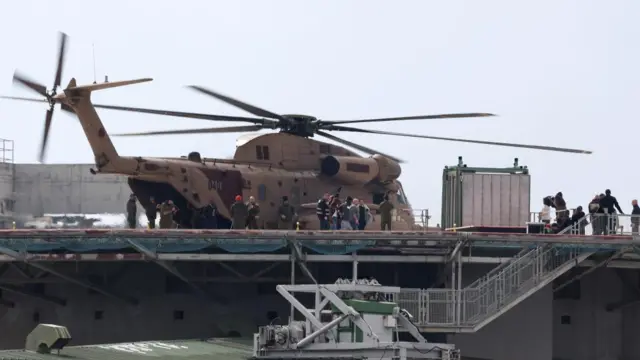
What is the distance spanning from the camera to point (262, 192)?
56031mm

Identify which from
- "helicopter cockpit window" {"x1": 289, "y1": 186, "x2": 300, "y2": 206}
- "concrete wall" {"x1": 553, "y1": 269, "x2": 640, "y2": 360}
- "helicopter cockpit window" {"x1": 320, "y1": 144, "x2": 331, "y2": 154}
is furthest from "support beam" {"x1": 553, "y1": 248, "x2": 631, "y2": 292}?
"helicopter cockpit window" {"x1": 320, "y1": 144, "x2": 331, "y2": 154}

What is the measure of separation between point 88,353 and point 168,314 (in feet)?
39.6

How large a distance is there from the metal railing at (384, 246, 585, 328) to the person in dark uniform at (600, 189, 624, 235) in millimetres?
1978

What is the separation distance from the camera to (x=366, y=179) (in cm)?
5869

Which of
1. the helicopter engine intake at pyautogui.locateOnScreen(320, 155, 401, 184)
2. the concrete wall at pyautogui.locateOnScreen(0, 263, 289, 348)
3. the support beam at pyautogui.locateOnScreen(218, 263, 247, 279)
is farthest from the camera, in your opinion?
the helicopter engine intake at pyautogui.locateOnScreen(320, 155, 401, 184)

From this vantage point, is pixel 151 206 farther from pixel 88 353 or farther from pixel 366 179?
pixel 88 353

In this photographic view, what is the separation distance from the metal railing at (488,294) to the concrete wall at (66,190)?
39.0 meters

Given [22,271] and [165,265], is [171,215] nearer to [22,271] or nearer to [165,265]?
[165,265]

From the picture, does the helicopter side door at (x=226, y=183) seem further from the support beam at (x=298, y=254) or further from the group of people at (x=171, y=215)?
the support beam at (x=298, y=254)

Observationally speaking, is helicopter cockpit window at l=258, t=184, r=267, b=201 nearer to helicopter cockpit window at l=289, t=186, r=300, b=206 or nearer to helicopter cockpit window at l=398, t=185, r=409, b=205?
helicopter cockpit window at l=289, t=186, r=300, b=206

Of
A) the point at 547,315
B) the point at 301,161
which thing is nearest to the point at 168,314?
the point at 301,161

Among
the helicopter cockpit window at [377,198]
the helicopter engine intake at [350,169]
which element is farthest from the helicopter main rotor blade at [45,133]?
the helicopter cockpit window at [377,198]

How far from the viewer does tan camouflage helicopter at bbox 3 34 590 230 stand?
51.6 meters

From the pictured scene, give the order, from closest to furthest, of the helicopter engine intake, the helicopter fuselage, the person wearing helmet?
the helicopter fuselage, the person wearing helmet, the helicopter engine intake
